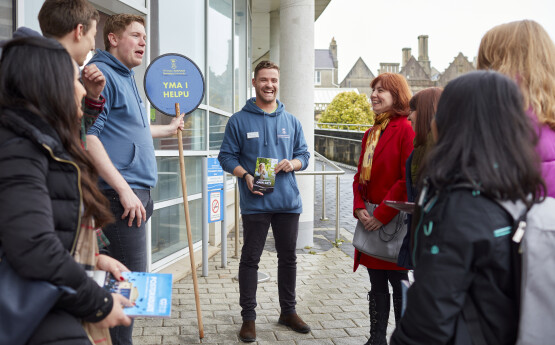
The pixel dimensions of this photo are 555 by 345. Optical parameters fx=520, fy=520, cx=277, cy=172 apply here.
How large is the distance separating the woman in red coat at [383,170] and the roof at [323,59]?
84.4 metres

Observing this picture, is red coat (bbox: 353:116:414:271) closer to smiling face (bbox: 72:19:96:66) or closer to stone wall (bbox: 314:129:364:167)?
smiling face (bbox: 72:19:96:66)

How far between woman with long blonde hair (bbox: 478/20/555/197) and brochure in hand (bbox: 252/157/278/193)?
2.21 metres

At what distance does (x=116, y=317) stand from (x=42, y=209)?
1.41 feet

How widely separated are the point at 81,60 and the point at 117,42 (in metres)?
0.72

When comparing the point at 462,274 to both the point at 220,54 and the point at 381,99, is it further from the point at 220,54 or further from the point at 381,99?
the point at 220,54

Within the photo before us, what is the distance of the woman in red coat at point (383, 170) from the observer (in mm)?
3498

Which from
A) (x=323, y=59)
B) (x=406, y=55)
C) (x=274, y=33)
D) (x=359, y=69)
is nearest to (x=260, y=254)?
(x=274, y=33)

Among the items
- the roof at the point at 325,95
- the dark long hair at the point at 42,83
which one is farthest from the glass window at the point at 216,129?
the roof at the point at 325,95

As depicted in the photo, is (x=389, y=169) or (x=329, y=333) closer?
(x=389, y=169)

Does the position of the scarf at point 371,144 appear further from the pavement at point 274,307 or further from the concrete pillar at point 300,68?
the concrete pillar at point 300,68

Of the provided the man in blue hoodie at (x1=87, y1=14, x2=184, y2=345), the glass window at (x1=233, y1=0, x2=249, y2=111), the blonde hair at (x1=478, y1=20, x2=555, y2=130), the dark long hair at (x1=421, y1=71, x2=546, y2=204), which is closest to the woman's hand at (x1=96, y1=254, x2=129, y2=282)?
the man in blue hoodie at (x1=87, y1=14, x2=184, y2=345)

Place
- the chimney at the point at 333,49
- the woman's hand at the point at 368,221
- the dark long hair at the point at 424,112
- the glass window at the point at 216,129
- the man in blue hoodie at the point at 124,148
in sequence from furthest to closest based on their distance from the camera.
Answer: the chimney at the point at 333,49 < the glass window at the point at 216,129 < the woman's hand at the point at 368,221 < the dark long hair at the point at 424,112 < the man in blue hoodie at the point at 124,148

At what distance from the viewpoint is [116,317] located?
5.38ft

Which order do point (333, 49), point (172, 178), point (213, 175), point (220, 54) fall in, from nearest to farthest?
point (213, 175), point (172, 178), point (220, 54), point (333, 49)
